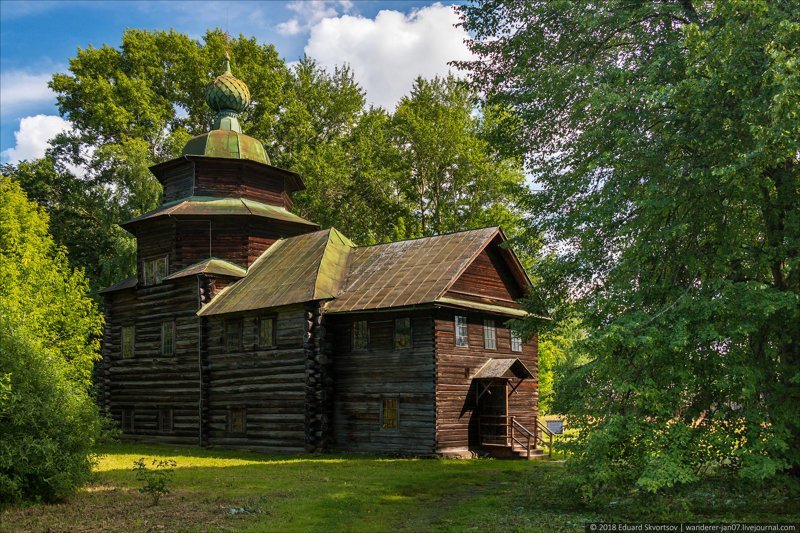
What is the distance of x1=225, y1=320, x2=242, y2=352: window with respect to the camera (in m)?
28.7

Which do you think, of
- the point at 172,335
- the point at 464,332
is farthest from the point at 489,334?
the point at 172,335

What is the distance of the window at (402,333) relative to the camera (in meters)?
25.1

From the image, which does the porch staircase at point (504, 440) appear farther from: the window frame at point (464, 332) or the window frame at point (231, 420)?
the window frame at point (231, 420)

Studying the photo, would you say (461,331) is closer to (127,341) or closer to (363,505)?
(363,505)

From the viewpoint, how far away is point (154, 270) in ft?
105

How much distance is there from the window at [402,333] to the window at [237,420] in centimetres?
743

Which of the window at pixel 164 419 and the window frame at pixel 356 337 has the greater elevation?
the window frame at pixel 356 337

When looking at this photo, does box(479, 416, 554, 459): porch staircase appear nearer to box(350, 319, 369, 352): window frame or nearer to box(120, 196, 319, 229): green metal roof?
box(350, 319, 369, 352): window frame

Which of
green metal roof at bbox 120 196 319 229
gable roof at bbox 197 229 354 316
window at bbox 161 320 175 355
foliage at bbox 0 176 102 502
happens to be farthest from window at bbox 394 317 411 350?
foliage at bbox 0 176 102 502

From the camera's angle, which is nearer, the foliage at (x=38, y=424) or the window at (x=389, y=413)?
the foliage at (x=38, y=424)

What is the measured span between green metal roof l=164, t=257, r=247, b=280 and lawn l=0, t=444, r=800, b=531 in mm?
10812

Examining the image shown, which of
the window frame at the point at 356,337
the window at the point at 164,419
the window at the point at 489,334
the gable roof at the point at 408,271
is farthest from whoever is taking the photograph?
the window at the point at 164,419

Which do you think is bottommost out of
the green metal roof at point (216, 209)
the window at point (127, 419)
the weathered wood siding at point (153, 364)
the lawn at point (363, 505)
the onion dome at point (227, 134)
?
the lawn at point (363, 505)

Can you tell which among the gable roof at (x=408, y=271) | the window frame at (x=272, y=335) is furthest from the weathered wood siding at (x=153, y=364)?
the gable roof at (x=408, y=271)
